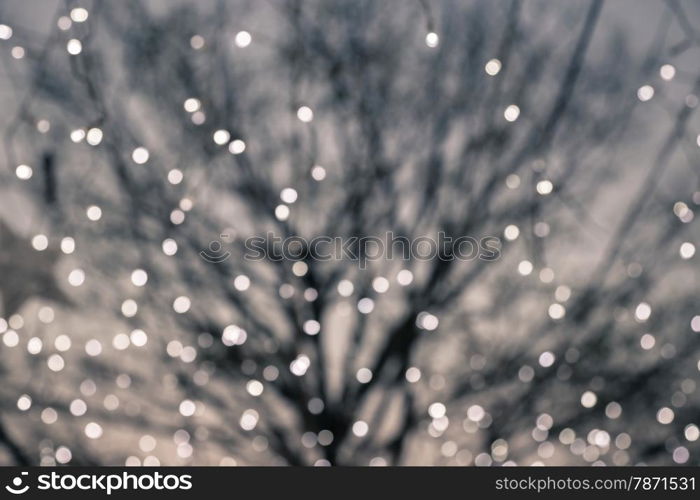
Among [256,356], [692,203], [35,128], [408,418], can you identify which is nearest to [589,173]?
[692,203]

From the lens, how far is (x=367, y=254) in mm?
2408

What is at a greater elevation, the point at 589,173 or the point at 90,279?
the point at 589,173

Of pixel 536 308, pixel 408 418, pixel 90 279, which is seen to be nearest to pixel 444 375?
pixel 408 418

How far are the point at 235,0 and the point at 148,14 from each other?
0.80 ft

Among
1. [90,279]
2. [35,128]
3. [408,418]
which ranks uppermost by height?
[35,128]

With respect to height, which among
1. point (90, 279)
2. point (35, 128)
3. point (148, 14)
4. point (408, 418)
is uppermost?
point (148, 14)

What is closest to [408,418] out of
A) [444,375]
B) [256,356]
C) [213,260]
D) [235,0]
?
[444,375]

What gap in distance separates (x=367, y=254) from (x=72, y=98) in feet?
2.99

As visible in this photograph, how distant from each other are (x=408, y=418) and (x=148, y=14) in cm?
132

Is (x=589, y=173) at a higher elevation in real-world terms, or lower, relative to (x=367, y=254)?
higher

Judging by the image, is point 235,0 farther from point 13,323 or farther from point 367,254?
point 13,323

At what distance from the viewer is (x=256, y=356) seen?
238 centimetres

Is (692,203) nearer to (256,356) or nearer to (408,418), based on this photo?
(408,418)

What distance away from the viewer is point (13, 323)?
7.48 ft
